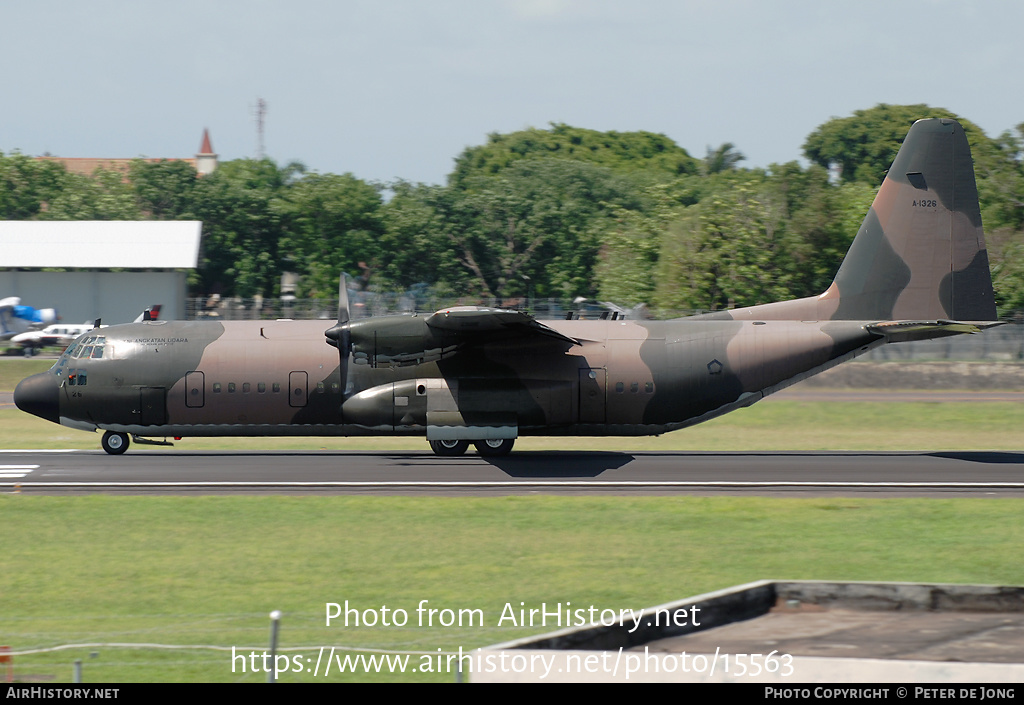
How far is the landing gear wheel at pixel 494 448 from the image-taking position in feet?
94.7

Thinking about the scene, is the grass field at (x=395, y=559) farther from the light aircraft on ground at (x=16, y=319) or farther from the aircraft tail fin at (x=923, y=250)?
the light aircraft on ground at (x=16, y=319)

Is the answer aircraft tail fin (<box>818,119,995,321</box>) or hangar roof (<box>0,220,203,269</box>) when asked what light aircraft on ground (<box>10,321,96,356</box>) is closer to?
hangar roof (<box>0,220,203,269</box>)

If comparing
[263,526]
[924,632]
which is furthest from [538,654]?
[263,526]

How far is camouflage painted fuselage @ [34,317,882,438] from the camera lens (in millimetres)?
27516

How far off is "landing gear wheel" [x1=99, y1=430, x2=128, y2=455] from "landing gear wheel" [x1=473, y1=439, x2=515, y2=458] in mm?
9880

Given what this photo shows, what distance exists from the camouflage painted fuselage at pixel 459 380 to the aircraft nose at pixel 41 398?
139mm

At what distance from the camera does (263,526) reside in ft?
63.7

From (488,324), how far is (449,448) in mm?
4508

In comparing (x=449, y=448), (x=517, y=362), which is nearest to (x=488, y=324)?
(x=517, y=362)

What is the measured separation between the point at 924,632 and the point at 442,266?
65.4 meters

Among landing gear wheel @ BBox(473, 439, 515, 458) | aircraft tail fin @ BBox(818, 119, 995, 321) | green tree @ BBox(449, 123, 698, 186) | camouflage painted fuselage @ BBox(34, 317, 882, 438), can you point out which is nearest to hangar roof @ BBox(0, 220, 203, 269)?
camouflage painted fuselage @ BBox(34, 317, 882, 438)

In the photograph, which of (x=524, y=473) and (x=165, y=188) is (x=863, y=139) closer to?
(x=165, y=188)

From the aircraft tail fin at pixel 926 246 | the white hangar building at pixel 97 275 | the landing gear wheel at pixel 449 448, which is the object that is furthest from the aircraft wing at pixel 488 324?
the white hangar building at pixel 97 275

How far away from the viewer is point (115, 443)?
95.5 ft
